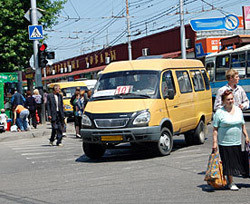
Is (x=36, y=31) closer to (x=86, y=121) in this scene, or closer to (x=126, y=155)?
(x=126, y=155)

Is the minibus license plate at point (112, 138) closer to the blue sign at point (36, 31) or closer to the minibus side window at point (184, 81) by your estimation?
the minibus side window at point (184, 81)

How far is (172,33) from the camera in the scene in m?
45.2

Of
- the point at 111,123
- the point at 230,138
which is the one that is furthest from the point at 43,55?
the point at 230,138

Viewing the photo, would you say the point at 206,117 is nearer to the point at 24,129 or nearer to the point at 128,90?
the point at 128,90

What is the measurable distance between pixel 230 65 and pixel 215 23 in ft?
35.4

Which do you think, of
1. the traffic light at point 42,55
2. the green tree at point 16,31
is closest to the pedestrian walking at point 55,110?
the traffic light at point 42,55

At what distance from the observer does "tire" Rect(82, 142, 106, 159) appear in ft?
38.5

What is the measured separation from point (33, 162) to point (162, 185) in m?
4.79

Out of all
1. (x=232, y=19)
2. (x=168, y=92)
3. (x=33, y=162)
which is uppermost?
(x=232, y=19)

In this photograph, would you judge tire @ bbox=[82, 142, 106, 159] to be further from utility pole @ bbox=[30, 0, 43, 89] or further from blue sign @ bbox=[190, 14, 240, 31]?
blue sign @ bbox=[190, 14, 240, 31]

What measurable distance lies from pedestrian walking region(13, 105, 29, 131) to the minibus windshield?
918 centimetres

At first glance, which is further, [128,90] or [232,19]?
[232,19]

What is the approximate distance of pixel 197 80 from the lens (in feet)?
45.9

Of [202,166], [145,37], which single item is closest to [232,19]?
[145,37]
